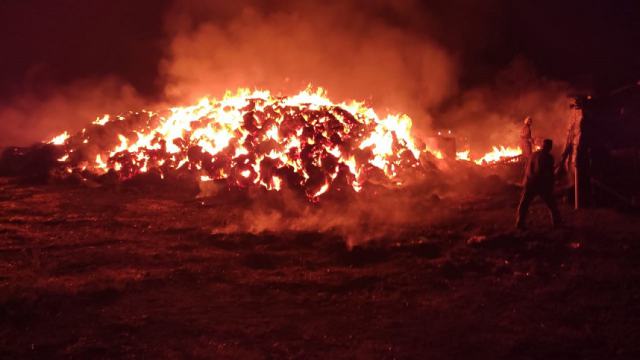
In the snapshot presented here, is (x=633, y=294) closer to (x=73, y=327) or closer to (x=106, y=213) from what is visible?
(x=73, y=327)

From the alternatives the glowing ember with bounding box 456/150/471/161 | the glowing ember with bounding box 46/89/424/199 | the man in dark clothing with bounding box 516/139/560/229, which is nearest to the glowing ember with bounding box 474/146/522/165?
the glowing ember with bounding box 456/150/471/161

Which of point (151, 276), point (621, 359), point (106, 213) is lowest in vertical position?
point (621, 359)

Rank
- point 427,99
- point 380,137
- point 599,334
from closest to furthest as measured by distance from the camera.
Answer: point 599,334
point 380,137
point 427,99

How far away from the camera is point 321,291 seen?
8680mm

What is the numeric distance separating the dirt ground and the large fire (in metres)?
3.66

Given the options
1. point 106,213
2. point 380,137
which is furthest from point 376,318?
point 380,137

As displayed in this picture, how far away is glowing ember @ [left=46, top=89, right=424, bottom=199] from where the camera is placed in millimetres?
15930

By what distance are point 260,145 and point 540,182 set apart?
25.4 ft

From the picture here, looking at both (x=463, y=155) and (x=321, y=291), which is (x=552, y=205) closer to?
(x=321, y=291)

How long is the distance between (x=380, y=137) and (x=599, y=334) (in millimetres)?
11176

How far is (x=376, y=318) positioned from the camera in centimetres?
773

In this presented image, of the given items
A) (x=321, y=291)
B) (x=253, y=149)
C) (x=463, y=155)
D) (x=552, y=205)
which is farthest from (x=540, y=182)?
(x=463, y=155)

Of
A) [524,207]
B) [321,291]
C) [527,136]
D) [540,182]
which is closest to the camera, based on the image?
[321,291]

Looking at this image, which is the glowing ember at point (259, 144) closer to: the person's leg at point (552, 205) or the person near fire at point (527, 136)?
the person near fire at point (527, 136)
